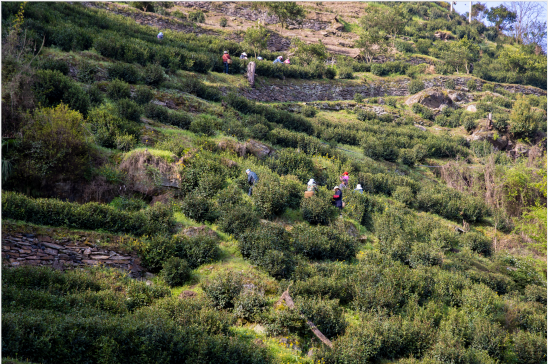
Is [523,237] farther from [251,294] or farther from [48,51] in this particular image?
[48,51]

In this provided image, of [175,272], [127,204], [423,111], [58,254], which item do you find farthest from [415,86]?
[58,254]

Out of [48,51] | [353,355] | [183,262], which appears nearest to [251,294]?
[183,262]

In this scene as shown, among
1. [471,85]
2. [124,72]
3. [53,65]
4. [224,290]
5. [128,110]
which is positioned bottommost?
[224,290]

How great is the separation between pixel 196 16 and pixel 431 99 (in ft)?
84.5

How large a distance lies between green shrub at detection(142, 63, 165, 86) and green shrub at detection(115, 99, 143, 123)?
13.9ft

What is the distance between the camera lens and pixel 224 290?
9805 mm

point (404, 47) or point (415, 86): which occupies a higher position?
point (404, 47)

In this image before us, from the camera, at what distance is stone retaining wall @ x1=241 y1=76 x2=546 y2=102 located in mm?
29469

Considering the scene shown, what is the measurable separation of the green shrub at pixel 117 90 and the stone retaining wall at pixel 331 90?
10248 mm

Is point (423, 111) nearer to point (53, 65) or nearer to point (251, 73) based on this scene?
point (251, 73)

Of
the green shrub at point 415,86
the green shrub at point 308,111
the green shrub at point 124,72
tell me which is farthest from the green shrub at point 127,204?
the green shrub at point 415,86

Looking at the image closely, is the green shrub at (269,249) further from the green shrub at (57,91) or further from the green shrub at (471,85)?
the green shrub at (471,85)

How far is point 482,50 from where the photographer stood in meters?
59.7

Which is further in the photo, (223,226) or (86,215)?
(223,226)
